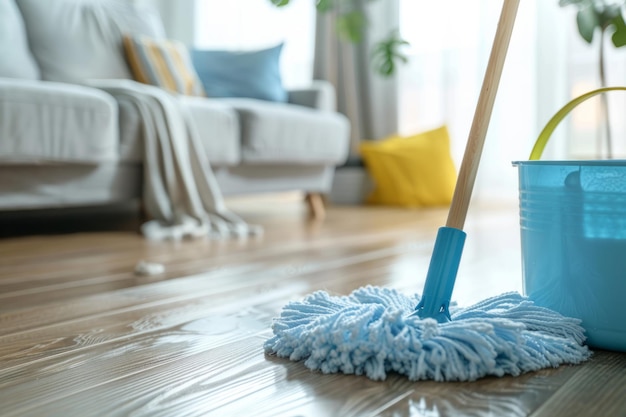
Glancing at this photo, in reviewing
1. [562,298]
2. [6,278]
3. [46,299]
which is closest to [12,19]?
[6,278]

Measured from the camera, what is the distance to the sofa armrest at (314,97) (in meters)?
3.14

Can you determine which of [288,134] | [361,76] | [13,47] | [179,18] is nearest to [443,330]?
[288,134]

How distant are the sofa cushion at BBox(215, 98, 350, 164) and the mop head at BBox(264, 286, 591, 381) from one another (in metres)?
1.86

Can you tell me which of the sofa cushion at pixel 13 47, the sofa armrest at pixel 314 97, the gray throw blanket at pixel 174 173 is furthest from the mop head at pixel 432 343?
the sofa armrest at pixel 314 97

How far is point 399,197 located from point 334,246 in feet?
6.03

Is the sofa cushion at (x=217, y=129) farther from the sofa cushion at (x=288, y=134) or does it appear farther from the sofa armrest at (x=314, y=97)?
the sofa armrest at (x=314, y=97)

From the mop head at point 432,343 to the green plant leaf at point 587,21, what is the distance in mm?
438

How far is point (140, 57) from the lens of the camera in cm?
285

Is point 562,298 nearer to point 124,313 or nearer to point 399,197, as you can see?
point 124,313

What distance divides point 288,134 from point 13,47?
102 cm

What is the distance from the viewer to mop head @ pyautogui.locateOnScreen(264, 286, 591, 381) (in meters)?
0.70

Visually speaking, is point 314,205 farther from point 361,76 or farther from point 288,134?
point 361,76

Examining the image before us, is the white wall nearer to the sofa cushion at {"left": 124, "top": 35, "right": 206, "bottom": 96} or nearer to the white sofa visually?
the white sofa

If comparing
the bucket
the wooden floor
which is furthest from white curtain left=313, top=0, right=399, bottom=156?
the bucket
